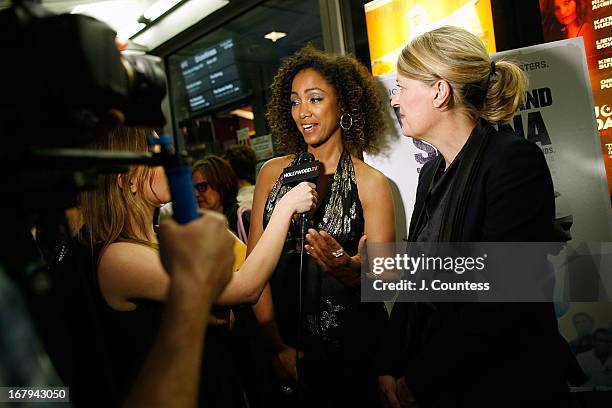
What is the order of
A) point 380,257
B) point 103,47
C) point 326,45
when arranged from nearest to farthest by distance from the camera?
1. point 103,47
2. point 380,257
3. point 326,45

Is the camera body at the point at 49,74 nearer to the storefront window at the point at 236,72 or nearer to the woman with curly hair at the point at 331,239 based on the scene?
the woman with curly hair at the point at 331,239

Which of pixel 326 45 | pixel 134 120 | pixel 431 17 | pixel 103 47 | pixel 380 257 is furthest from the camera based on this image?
pixel 326 45

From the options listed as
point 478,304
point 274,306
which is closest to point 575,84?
point 478,304

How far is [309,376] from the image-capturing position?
1.77 meters

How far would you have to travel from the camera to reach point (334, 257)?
66.2 inches

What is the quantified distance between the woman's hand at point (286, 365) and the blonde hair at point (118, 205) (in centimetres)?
73

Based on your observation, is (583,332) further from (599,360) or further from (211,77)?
(211,77)

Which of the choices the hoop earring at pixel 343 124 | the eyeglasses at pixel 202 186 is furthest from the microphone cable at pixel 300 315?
the eyeglasses at pixel 202 186

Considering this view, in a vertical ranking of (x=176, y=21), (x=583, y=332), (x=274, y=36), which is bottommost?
(x=583, y=332)

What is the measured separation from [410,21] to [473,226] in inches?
61.3

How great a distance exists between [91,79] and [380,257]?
1288 millimetres

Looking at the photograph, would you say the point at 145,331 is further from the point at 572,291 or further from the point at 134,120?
the point at 572,291

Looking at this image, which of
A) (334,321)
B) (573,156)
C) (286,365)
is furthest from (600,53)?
(286,365)

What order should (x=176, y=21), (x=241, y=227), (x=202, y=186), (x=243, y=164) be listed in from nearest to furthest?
(x=241, y=227), (x=202, y=186), (x=243, y=164), (x=176, y=21)
